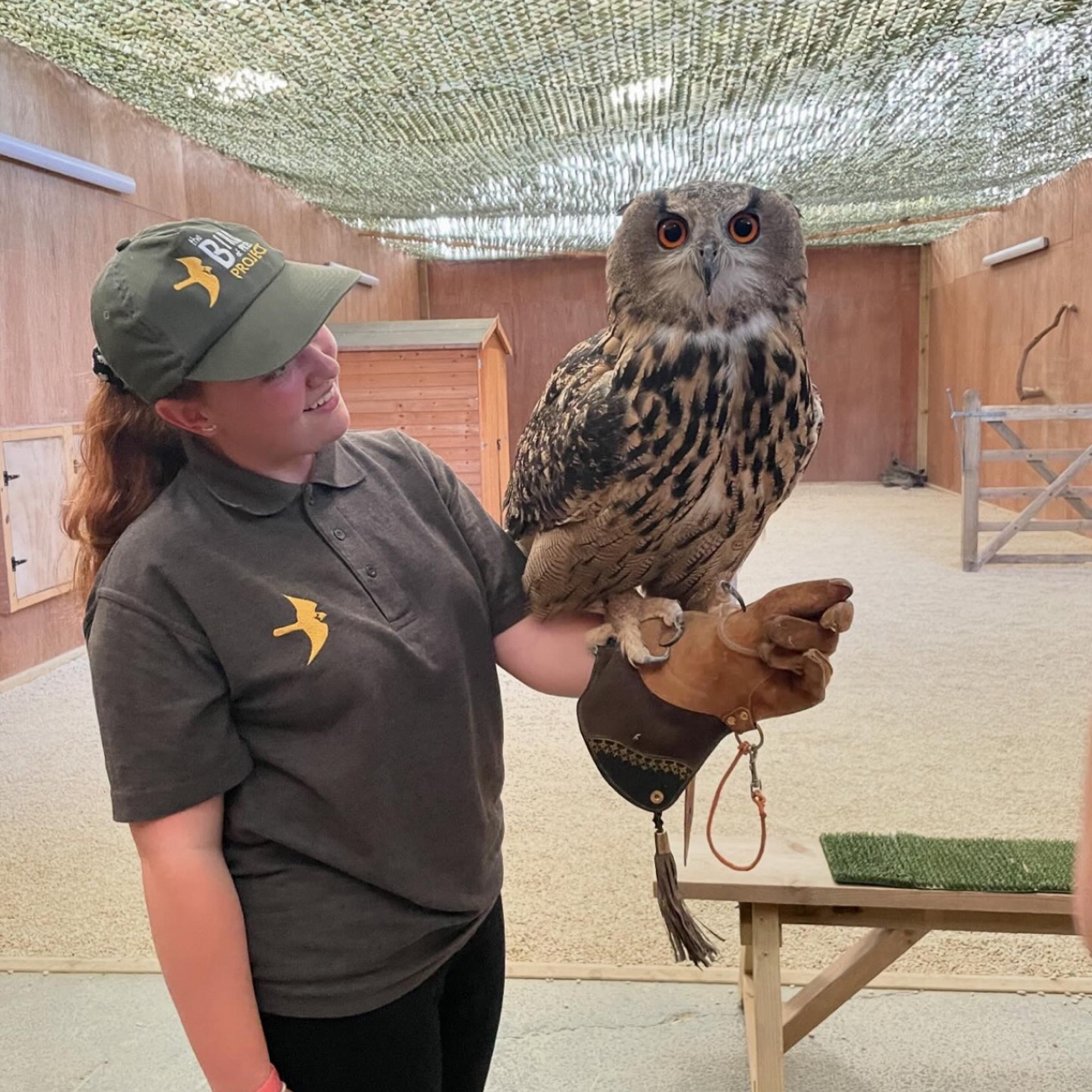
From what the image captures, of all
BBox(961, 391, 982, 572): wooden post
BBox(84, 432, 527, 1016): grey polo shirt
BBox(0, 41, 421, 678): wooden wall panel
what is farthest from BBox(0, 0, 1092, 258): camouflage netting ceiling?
BBox(84, 432, 527, 1016): grey polo shirt

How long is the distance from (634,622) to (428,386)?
4.32 m

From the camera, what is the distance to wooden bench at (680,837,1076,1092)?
5.02ft

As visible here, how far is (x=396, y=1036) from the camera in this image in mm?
996

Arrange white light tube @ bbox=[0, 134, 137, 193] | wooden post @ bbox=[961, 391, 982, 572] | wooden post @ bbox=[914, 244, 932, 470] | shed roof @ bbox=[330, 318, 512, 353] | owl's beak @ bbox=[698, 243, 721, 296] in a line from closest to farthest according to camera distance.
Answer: owl's beak @ bbox=[698, 243, 721, 296] < white light tube @ bbox=[0, 134, 137, 193] < wooden post @ bbox=[961, 391, 982, 572] < shed roof @ bbox=[330, 318, 512, 353] < wooden post @ bbox=[914, 244, 932, 470]

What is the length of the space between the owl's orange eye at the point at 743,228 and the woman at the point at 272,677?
0.45 m

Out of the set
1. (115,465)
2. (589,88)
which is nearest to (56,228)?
(589,88)

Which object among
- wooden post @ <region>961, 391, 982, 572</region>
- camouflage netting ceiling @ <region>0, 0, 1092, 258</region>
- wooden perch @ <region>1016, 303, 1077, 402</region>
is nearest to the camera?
camouflage netting ceiling @ <region>0, 0, 1092, 258</region>

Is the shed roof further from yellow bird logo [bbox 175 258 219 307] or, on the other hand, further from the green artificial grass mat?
yellow bird logo [bbox 175 258 219 307]

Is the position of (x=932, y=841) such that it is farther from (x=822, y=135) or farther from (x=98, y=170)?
(x=98, y=170)

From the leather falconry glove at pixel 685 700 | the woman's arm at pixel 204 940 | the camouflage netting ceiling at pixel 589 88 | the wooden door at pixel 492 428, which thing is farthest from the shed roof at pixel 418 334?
the woman's arm at pixel 204 940

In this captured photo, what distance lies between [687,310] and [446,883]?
0.68 meters

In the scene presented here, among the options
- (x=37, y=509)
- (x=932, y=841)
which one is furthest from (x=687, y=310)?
(x=37, y=509)

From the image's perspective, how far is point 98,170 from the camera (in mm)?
3900

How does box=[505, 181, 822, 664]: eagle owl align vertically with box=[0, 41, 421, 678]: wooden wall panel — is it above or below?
below
